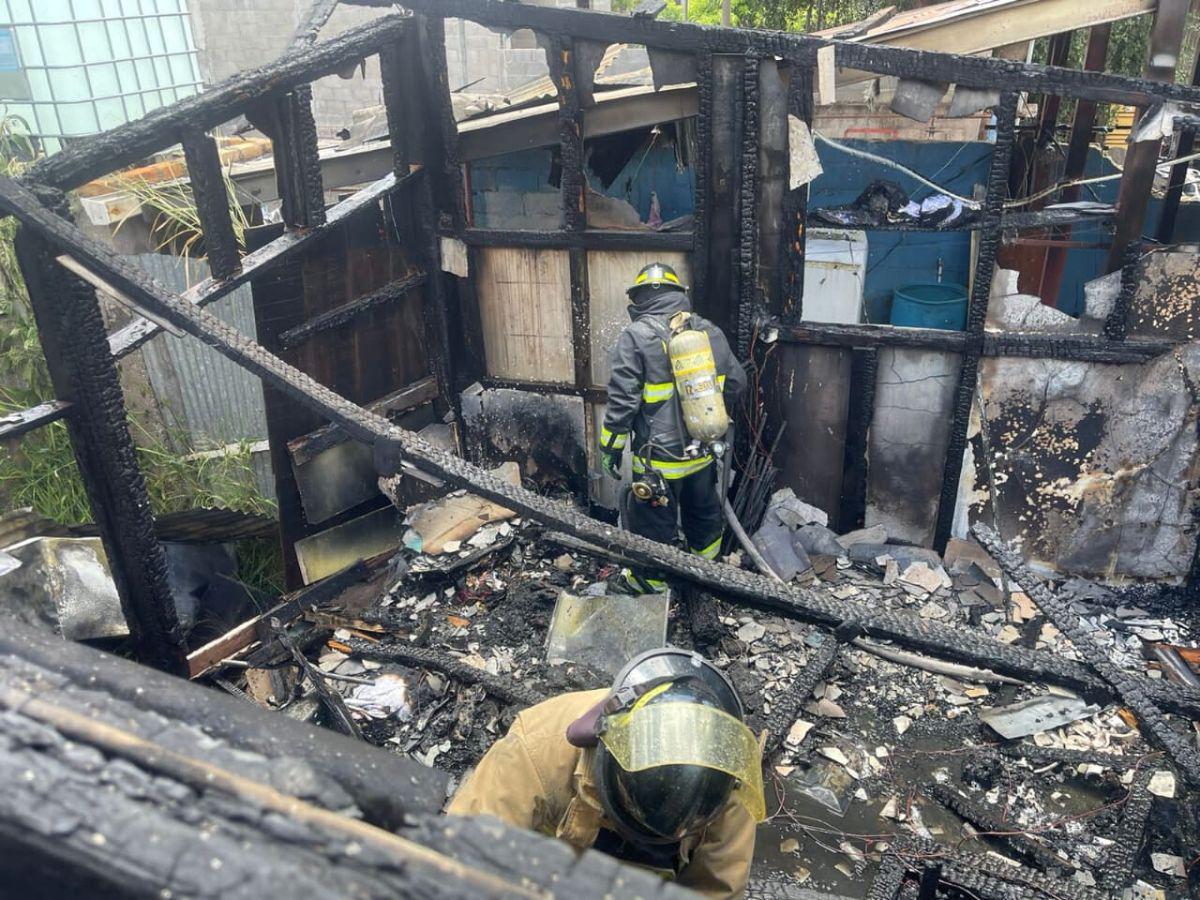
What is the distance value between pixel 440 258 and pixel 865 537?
3430 mm

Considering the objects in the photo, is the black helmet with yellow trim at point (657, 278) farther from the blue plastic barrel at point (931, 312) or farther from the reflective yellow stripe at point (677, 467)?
the blue plastic barrel at point (931, 312)

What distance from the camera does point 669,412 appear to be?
531 cm

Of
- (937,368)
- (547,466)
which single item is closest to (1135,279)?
(937,368)

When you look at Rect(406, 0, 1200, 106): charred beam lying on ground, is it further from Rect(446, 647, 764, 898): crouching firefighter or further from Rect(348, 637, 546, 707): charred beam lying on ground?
Rect(348, 637, 546, 707): charred beam lying on ground

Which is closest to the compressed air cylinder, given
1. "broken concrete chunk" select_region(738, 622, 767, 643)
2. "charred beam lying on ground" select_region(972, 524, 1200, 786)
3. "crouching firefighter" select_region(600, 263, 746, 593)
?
"crouching firefighter" select_region(600, 263, 746, 593)

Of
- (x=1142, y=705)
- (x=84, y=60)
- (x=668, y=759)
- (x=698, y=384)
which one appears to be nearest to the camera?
(x=668, y=759)

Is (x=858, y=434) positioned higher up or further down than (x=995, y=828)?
higher up

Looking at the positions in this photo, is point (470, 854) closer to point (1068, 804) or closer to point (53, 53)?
point (1068, 804)

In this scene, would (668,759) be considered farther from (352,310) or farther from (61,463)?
(61,463)

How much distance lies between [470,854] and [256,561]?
17.7 ft

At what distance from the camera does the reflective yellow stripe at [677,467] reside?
538cm

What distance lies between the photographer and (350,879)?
0.97 m

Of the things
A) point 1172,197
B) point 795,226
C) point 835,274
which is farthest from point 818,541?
point 1172,197

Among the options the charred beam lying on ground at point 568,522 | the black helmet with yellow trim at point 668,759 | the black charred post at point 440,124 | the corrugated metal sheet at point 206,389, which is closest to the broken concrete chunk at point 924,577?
the charred beam lying on ground at point 568,522
